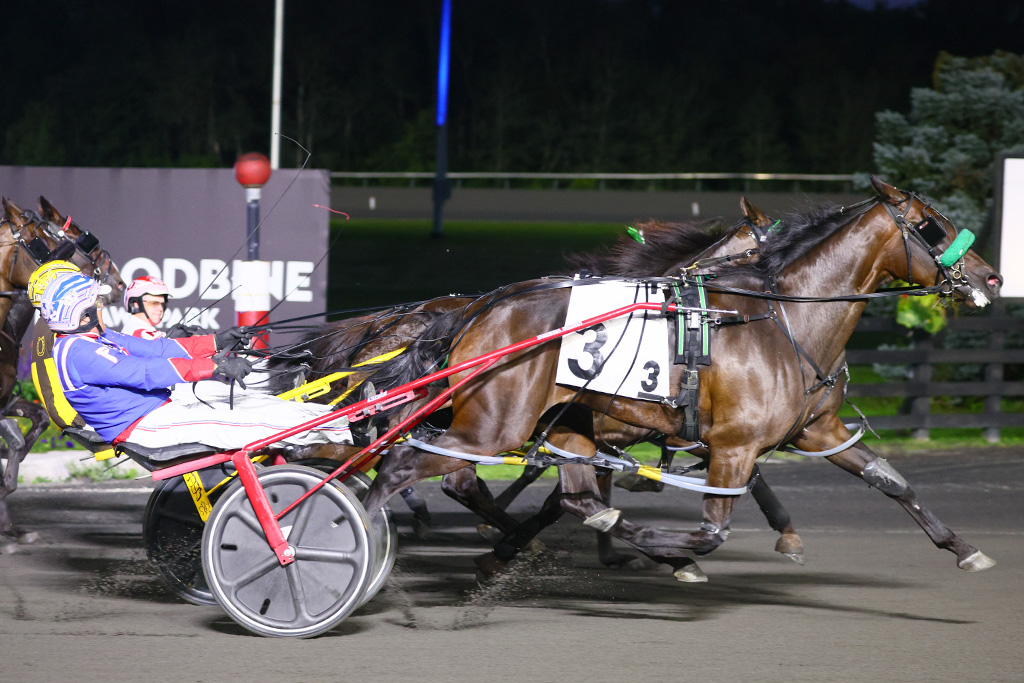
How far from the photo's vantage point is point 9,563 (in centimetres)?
555

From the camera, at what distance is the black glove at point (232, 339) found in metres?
4.95

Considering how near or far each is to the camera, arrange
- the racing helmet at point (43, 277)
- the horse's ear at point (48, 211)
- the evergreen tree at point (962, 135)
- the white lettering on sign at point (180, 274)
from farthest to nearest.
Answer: the evergreen tree at point (962, 135)
the white lettering on sign at point (180, 274)
the horse's ear at point (48, 211)
the racing helmet at point (43, 277)

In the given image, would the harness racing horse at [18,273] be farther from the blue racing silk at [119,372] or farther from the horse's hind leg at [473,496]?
the horse's hind leg at [473,496]

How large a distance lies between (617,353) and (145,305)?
251cm

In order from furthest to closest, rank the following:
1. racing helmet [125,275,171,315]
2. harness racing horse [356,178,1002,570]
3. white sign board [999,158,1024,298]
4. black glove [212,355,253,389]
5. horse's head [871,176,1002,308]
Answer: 1. white sign board [999,158,1024,298]
2. racing helmet [125,275,171,315]
3. horse's head [871,176,1002,308]
4. harness racing horse [356,178,1002,570]
5. black glove [212,355,253,389]

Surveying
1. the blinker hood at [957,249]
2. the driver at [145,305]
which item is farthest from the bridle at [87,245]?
the blinker hood at [957,249]

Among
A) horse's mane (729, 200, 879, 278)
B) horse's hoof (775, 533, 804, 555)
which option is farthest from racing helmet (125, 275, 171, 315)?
horse's hoof (775, 533, 804, 555)

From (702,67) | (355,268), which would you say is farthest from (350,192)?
(702,67)

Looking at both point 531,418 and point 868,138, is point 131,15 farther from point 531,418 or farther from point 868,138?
point 531,418

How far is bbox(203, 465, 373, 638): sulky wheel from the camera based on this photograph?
4430mm

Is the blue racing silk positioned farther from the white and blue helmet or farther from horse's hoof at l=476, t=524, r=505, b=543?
horse's hoof at l=476, t=524, r=505, b=543

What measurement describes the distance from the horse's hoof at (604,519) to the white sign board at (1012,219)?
561 centimetres

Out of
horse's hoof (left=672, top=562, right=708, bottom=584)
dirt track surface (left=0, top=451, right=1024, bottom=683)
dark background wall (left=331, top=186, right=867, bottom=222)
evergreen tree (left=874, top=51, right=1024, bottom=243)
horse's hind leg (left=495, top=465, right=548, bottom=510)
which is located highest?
dark background wall (left=331, top=186, right=867, bottom=222)

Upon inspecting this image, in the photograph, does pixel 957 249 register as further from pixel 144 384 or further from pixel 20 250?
pixel 20 250
